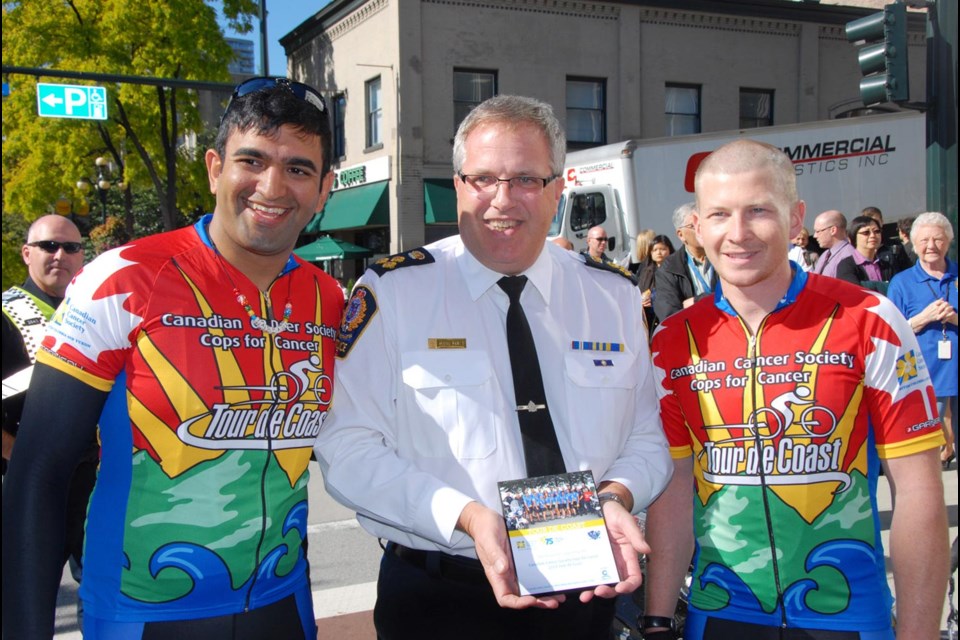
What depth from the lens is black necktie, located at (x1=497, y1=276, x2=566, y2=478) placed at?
233 centimetres

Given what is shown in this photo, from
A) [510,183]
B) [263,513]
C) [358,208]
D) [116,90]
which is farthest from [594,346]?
[116,90]

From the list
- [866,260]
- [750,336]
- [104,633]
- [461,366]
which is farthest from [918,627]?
[866,260]

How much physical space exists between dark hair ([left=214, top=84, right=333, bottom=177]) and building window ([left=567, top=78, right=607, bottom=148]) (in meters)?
19.5

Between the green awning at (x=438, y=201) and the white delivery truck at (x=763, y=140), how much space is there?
4.24 metres

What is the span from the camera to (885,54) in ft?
23.3

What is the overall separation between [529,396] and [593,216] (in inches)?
526

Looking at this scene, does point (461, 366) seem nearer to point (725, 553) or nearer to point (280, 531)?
point (280, 531)

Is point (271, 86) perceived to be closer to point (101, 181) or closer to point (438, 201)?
point (438, 201)

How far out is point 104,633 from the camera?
211 cm

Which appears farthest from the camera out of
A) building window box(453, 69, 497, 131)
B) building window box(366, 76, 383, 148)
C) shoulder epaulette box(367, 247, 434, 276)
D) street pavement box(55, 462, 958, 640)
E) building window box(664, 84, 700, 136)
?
building window box(664, 84, 700, 136)

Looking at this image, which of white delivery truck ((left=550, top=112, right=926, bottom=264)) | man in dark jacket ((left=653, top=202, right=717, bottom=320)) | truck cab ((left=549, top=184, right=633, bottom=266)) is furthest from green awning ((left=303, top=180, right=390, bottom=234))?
man in dark jacket ((left=653, top=202, right=717, bottom=320))

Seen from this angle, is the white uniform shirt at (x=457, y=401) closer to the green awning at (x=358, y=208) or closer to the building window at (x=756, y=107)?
the green awning at (x=358, y=208)

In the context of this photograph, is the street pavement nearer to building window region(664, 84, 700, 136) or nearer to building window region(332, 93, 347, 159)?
building window region(664, 84, 700, 136)

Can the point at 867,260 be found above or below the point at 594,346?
above
